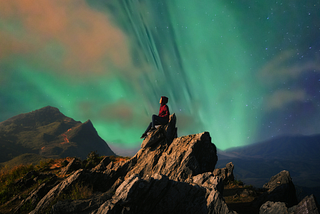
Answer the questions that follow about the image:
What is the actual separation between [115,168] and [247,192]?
16.1 metres

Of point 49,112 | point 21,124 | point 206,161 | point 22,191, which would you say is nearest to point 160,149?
point 206,161

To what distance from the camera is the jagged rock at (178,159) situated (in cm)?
1305

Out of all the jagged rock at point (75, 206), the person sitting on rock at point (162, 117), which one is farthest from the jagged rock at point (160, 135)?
the jagged rock at point (75, 206)

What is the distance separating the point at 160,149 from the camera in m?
16.4

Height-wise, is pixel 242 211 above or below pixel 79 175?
above

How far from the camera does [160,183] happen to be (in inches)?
290

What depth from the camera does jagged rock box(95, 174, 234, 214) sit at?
613cm

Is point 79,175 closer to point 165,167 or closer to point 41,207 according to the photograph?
point 41,207

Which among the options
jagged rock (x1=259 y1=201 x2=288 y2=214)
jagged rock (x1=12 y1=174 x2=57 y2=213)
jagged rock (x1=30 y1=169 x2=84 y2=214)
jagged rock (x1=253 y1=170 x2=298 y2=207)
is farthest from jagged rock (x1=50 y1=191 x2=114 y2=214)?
jagged rock (x1=253 y1=170 x2=298 y2=207)

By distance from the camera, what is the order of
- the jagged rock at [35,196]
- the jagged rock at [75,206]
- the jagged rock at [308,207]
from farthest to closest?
the jagged rock at [35,196]
the jagged rock at [75,206]
the jagged rock at [308,207]

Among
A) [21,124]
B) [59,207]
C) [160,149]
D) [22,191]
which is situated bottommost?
[22,191]

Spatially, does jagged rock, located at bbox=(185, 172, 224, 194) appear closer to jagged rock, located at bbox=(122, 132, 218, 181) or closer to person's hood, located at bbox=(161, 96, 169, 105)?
jagged rock, located at bbox=(122, 132, 218, 181)

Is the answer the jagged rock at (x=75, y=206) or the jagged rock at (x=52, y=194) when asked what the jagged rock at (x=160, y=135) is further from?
the jagged rock at (x=75, y=206)

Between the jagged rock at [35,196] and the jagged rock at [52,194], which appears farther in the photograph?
the jagged rock at [35,196]
